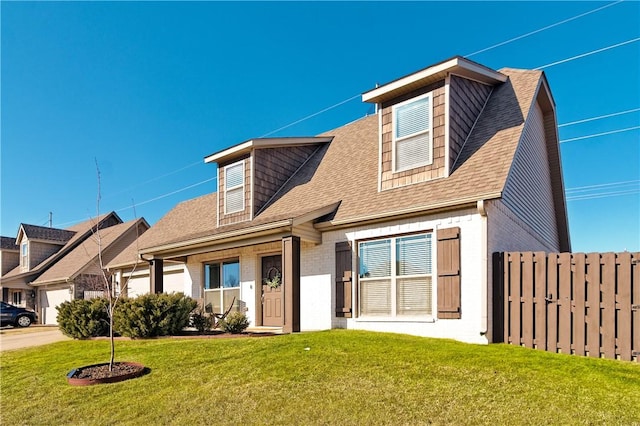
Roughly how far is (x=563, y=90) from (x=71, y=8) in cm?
1581

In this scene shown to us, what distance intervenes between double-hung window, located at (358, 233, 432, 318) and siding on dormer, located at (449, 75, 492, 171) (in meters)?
1.95

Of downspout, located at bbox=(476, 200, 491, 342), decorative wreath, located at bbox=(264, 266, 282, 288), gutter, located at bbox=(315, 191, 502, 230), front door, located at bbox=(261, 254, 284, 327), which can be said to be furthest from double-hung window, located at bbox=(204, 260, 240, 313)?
downspout, located at bbox=(476, 200, 491, 342)

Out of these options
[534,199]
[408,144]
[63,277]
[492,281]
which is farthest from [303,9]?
[63,277]

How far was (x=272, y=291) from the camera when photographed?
12.3 m

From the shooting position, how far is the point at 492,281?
8031mm

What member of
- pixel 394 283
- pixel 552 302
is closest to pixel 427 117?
pixel 394 283

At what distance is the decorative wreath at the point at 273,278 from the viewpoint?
39.7 ft

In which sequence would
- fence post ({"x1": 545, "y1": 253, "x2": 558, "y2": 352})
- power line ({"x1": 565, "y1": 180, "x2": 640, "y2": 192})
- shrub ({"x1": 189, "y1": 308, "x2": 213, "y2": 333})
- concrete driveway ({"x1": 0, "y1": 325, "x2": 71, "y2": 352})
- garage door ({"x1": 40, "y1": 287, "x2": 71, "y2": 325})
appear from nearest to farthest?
1. fence post ({"x1": 545, "y1": 253, "x2": 558, "y2": 352})
2. shrub ({"x1": 189, "y1": 308, "x2": 213, "y2": 333})
3. concrete driveway ({"x1": 0, "y1": 325, "x2": 71, "y2": 352})
4. power line ({"x1": 565, "y1": 180, "x2": 640, "y2": 192})
5. garage door ({"x1": 40, "y1": 287, "x2": 71, "y2": 325})

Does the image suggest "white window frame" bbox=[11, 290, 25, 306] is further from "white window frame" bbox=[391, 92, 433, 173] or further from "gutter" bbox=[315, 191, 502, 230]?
"white window frame" bbox=[391, 92, 433, 173]

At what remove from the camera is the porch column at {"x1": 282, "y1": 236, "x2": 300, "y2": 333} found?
10.0 meters

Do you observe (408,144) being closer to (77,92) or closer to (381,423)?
(381,423)

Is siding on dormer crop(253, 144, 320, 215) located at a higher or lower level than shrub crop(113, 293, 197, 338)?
higher

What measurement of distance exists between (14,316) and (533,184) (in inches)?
997

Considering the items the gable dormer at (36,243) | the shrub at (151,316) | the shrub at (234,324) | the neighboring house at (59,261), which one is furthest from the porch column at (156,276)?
the gable dormer at (36,243)
